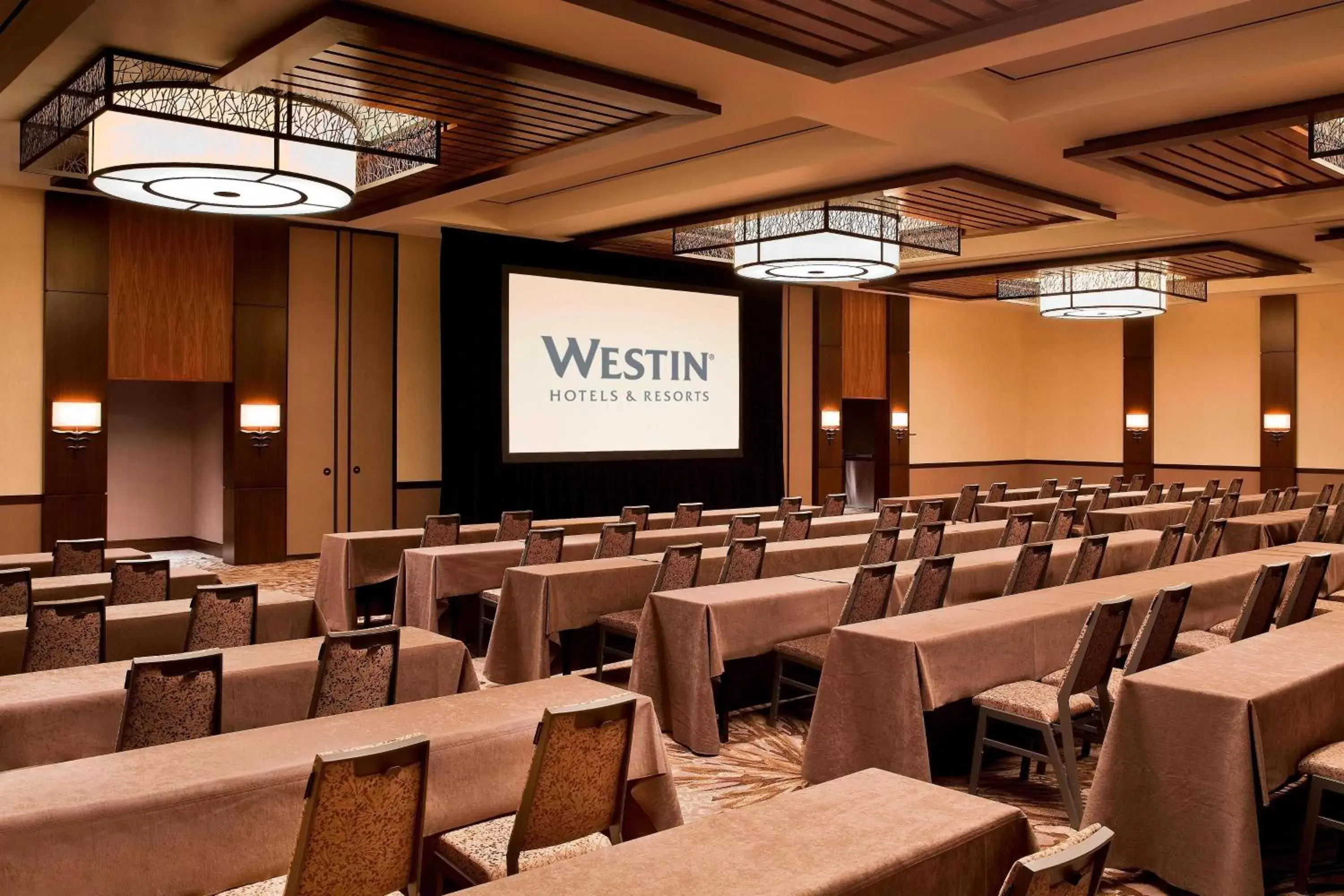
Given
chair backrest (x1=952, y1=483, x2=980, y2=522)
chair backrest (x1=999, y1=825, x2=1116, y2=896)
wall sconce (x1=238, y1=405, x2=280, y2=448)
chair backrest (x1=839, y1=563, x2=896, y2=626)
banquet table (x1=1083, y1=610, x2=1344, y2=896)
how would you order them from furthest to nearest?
chair backrest (x1=952, y1=483, x2=980, y2=522)
wall sconce (x1=238, y1=405, x2=280, y2=448)
chair backrest (x1=839, y1=563, x2=896, y2=626)
banquet table (x1=1083, y1=610, x2=1344, y2=896)
chair backrest (x1=999, y1=825, x2=1116, y2=896)

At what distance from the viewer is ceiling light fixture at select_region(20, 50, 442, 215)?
20.7ft

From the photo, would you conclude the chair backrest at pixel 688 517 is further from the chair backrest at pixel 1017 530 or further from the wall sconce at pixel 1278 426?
the wall sconce at pixel 1278 426

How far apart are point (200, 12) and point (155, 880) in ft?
15.3

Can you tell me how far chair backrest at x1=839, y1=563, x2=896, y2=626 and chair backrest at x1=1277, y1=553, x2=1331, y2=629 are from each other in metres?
1.96

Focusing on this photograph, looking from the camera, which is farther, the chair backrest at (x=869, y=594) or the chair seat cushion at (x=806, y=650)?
the chair seat cushion at (x=806, y=650)

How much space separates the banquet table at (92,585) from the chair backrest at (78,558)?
0.18 feet

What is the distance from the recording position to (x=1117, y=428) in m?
20.6

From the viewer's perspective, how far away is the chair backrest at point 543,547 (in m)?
7.42

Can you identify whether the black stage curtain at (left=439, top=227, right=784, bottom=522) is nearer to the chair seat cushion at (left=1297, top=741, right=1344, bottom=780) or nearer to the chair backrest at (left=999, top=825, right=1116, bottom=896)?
Answer: the chair seat cushion at (left=1297, top=741, right=1344, bottom=780)

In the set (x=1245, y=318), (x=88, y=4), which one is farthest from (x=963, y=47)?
(x=1245, y=318)

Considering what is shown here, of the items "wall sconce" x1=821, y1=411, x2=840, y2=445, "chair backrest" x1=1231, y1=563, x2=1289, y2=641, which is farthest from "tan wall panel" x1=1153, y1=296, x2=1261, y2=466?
"chair backrest" x1=1231, y1=563, x2=1289, y2=641

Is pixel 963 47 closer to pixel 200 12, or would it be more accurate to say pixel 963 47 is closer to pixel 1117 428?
pixel 200 12

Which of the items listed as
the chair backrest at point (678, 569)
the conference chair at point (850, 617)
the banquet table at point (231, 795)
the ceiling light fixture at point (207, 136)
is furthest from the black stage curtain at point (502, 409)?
the banquet table at point (231, 795)

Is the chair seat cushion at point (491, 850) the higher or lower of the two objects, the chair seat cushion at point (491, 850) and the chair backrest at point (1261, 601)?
the lower
